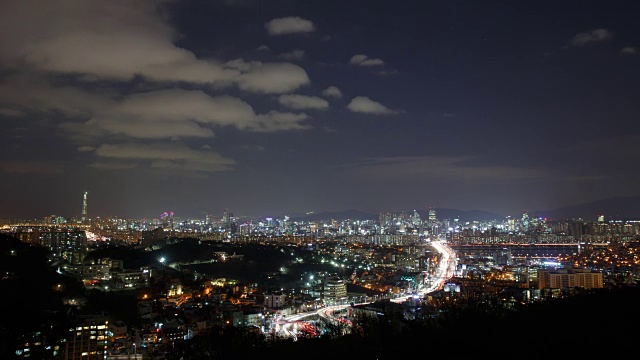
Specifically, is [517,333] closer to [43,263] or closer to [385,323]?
[385,323]

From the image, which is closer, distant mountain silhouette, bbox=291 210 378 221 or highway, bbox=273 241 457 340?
highway, bbox=273 241 457 340

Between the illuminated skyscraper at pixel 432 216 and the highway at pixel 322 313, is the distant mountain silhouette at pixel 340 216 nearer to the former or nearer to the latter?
the illuminated skyscraper at pixel 432 216

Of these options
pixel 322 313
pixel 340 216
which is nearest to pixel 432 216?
pixel 340 216

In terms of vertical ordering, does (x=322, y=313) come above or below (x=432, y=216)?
below

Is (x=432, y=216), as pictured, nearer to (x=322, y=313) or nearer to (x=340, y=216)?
(x=340, y=216)

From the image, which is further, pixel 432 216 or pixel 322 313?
pixel 432 216

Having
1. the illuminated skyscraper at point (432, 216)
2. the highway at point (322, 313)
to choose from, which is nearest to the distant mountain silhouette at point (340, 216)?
the illuminated skyscraper at point (432, 216)

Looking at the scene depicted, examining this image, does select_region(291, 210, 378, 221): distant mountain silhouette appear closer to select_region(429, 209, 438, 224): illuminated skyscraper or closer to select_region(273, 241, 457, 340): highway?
select_region(429, 209, 438, 224): illuminated skyscraper

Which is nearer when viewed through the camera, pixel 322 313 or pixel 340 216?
pixel 322 313

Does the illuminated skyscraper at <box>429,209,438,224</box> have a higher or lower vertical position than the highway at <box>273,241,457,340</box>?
higher

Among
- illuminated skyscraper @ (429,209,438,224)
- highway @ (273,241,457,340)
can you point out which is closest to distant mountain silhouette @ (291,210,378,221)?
illuminated skyscraper @ (429,209,438,224)

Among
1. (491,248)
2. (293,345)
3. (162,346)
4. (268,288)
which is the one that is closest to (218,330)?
(162,346)
